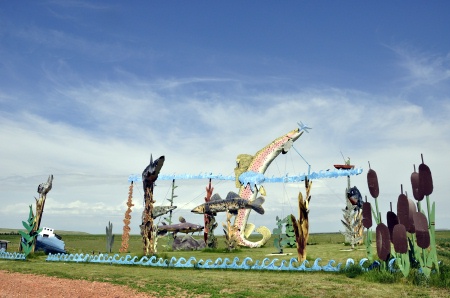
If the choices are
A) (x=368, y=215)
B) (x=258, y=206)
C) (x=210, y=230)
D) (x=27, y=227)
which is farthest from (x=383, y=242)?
(x=27, y=227)

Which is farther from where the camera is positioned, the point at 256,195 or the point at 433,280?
the point at 256,195

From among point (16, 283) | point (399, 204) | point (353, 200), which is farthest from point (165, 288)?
point (353, 200)

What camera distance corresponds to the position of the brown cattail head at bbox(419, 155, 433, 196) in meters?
12.7

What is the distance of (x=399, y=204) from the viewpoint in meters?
13.1

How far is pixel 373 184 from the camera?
15.0m

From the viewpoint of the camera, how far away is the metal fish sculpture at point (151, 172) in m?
21.7

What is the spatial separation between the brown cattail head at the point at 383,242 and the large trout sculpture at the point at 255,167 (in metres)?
16.4

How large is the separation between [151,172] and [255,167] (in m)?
11.6

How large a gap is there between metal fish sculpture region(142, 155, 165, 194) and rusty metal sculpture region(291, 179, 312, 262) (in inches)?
312

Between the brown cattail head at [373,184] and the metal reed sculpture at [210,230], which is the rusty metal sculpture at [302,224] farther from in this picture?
the metal reed sculpture at [210,230]

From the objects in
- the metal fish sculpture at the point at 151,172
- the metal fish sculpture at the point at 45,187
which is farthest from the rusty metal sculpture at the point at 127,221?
the metal fish sculpture at the point at 151,172

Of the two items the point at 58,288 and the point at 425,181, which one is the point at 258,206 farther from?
the point at 58,288

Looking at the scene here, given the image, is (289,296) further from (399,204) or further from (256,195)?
(256,195)

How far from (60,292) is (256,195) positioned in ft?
65.3
